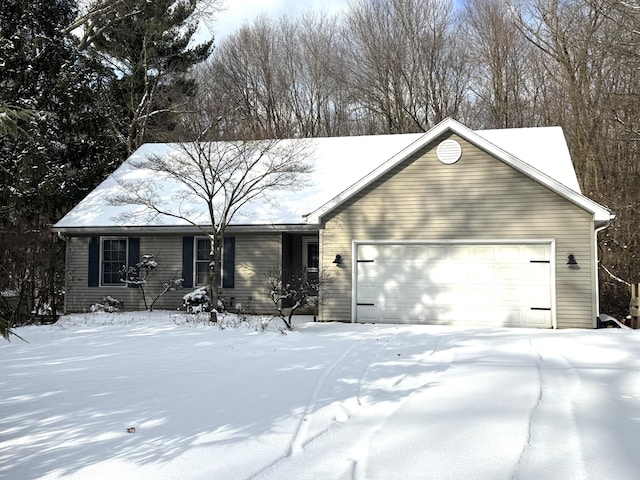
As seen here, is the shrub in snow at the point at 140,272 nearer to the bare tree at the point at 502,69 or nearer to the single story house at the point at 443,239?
the single story house at the point at 443,239

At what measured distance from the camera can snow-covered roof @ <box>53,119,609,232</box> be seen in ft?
45.5

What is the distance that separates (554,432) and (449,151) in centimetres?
927

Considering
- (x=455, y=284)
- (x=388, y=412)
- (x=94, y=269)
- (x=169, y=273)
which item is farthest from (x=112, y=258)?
(x=388, y=412)

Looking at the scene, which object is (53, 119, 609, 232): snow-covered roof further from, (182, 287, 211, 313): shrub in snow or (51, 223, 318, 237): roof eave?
(182, 287, 211, 313): shrub in snow

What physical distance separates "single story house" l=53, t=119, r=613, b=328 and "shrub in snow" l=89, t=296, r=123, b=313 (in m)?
2.10

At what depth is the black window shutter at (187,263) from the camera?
643 inches

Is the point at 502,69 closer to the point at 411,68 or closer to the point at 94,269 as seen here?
the point at 411,68

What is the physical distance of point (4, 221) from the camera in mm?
19688

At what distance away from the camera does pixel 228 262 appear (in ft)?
52.5

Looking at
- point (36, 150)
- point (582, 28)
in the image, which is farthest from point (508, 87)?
point (36, 150)

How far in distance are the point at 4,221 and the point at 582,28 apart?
2092 centimetres

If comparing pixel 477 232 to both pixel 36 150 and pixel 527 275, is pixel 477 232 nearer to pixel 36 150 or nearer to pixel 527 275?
pixel 527 275

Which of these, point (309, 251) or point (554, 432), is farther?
point (309, 251)

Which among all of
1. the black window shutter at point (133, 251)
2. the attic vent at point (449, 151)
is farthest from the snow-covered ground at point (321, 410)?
the black window shutter at point (133, 251)
